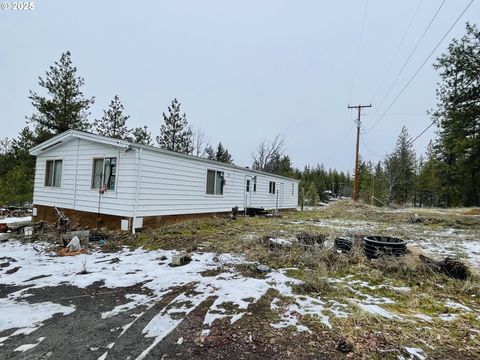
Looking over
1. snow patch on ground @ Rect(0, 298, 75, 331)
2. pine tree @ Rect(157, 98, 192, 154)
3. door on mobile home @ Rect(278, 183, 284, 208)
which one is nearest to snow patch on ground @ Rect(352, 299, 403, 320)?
snow patch on ground @ Rect(0, 298, 75, 331)

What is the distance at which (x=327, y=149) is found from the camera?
43781 millimetres

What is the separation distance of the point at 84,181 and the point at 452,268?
10.5 m

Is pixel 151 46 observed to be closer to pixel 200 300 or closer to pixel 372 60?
pixel 372 60

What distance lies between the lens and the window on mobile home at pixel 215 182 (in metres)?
11.7

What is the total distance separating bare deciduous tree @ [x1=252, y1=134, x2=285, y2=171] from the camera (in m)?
34.8

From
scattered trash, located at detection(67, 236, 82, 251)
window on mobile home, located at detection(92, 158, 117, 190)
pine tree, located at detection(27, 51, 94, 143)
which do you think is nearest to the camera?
scattered trash, located at detection(67, 236, 82, 251)

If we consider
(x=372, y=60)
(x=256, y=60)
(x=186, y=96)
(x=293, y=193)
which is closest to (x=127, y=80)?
(x=186, y=96)

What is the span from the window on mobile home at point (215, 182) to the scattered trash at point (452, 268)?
27.8 ft

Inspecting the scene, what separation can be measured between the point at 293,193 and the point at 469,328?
17.7 m

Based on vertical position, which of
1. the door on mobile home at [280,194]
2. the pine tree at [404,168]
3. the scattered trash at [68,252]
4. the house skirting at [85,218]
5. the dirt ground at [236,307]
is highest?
the pine tree at [404,168]

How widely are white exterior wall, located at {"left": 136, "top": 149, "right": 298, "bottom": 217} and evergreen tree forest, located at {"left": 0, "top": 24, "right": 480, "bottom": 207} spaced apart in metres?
7.55

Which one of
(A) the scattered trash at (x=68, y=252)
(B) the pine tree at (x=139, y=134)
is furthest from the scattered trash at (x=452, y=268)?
(B) the pine tree at (x=139, y=134)

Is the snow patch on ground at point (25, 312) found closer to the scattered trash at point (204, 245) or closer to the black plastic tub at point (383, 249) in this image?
the scattered trash at point (204, 245)

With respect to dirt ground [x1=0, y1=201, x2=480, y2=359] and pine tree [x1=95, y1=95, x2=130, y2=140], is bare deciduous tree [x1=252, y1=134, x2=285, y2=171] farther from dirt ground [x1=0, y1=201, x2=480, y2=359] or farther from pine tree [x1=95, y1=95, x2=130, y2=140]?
dirt ground [x1=0, y1=201, x2=480, y2=359]
